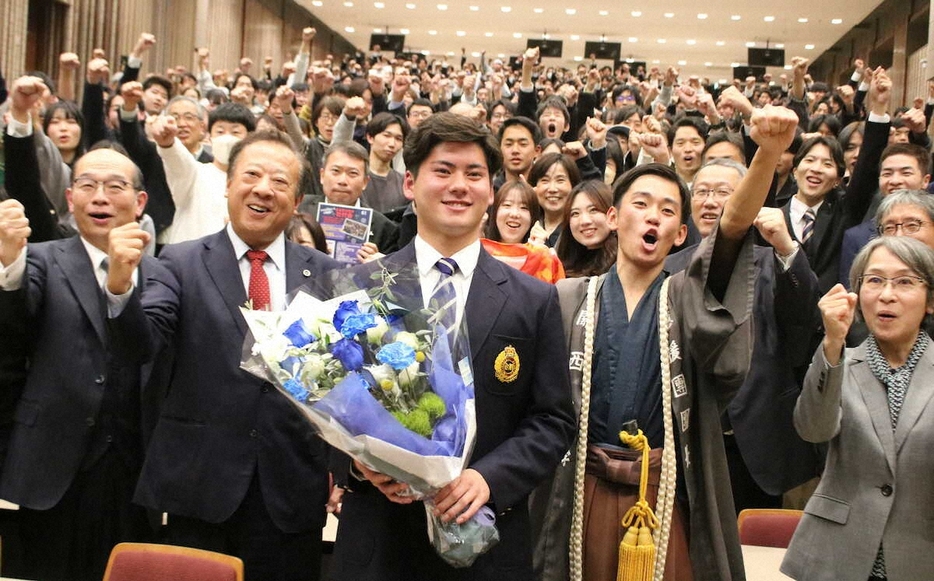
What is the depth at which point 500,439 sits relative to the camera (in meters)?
1.90

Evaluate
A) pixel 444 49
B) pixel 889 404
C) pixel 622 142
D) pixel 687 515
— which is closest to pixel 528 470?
pixel 687 515

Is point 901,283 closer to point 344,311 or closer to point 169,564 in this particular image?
point 344,311

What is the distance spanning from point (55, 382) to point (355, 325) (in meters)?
1.37

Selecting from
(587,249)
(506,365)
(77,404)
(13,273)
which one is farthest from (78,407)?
(587,249)

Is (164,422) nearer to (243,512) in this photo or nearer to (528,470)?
(243,512)

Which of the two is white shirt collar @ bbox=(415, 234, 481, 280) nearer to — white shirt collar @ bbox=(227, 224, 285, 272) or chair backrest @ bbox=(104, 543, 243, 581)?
white shirt collar @ bbox=(227, 224, 285, 272)

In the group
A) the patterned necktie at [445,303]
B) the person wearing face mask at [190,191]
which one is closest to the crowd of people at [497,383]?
the patterned necktie at [445,303]

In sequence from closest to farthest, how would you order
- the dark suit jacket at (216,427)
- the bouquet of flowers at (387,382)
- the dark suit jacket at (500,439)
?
1. the bouquet of flowers at (387,382)
2. the dark suit jacket at (500,439)
3. the dark suit jacket at (216,427)

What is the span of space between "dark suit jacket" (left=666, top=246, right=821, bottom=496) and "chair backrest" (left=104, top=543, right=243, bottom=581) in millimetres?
1869

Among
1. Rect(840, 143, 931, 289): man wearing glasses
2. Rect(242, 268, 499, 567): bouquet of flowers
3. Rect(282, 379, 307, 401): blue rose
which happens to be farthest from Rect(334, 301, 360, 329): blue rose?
Rect(840, 143, 931, 289): man wearing glasses

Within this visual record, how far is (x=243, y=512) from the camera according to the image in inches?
90.1

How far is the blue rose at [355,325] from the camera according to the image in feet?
5.30

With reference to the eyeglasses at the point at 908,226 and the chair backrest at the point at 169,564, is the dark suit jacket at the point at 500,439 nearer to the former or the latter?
the chair backrest at the point at 169,564

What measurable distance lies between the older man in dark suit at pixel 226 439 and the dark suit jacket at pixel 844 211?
2.66m
